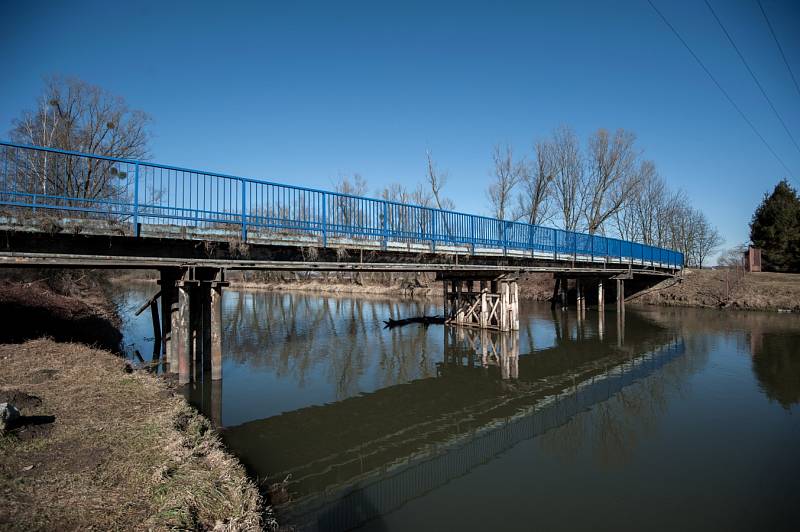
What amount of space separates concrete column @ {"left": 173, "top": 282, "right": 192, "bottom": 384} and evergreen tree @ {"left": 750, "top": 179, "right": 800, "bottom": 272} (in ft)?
148

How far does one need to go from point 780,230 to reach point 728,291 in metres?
11.0

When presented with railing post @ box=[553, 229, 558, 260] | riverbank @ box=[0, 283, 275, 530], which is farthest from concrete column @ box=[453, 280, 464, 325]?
riverbank @ box=[0, 283, 275, 530]

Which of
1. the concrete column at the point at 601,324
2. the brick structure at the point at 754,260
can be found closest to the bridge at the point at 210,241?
the concrete column at the point at 601,324

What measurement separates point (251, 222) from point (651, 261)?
2989cm

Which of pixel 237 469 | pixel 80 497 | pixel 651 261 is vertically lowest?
pixel 237 469

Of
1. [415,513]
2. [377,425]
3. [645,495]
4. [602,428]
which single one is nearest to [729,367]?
[602,428]

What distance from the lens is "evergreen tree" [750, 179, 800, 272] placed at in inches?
1458

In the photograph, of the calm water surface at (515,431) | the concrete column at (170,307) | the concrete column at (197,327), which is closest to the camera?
the calm water surface at (515,431)

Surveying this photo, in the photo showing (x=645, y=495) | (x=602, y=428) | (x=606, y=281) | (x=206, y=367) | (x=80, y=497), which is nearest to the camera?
(x=80, y=497)

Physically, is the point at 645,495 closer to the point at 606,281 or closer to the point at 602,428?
the point at 602,428

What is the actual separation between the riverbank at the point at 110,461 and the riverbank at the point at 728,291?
118 ft

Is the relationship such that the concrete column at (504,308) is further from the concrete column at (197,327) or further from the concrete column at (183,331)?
the concrete column at (183,331)

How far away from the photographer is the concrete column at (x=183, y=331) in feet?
32.9

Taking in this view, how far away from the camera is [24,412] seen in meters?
6.05
